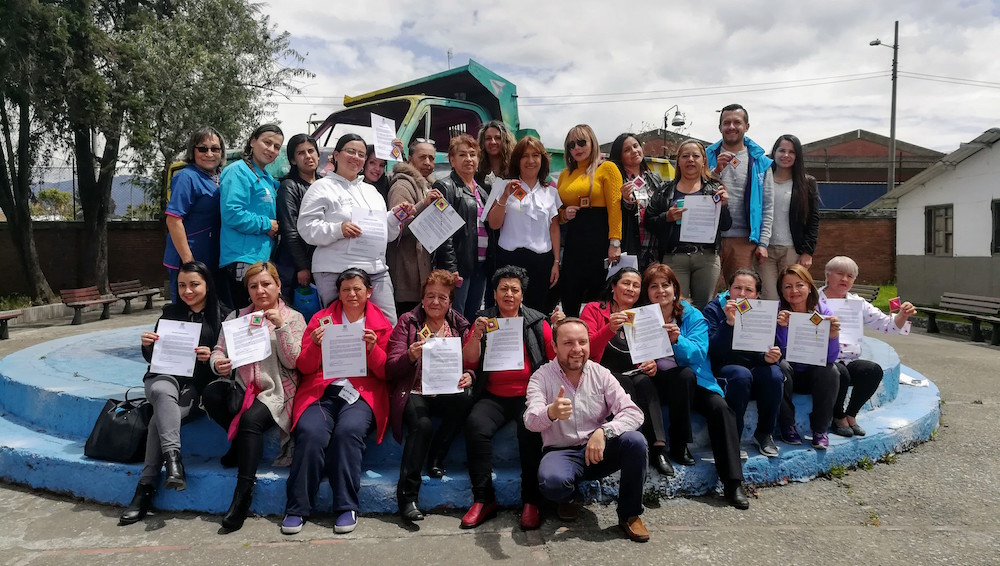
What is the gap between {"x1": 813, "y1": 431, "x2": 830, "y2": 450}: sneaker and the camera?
4.59 meters

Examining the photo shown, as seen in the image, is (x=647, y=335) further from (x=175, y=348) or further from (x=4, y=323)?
(x=4, y=323)

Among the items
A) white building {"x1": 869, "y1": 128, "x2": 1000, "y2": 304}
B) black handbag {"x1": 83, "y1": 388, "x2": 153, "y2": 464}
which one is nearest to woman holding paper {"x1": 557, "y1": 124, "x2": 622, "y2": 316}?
black handbag {"x1": 83, "y1": 388, "x2": 153, "y2": 464}

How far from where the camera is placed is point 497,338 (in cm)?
420

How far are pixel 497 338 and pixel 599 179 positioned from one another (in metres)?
1.68

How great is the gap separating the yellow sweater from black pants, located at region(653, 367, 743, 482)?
4.16ft

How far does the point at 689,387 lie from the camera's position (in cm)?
424

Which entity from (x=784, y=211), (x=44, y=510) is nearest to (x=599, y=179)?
(x=784, y=211)

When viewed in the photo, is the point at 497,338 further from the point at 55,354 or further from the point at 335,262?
the point at 55,354

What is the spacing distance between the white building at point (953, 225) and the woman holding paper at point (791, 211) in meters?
13.1

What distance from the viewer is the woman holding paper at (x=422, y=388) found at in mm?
4055

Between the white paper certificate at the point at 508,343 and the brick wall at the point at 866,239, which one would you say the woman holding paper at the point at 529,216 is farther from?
the brick wall at the point at 866,239

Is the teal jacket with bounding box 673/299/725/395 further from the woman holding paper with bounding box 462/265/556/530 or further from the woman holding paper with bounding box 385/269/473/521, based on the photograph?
the woman holding paper with bounding box 385/269/473/521

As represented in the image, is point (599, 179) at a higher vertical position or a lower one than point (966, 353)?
higher

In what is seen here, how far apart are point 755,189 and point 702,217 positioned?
0.56 m
